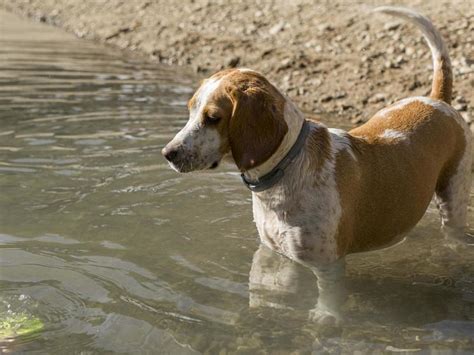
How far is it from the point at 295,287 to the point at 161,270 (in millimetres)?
1074

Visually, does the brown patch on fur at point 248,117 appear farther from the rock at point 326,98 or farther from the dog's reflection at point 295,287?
the rock at point 326,98

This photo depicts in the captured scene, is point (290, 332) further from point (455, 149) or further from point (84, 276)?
point (455, 149)

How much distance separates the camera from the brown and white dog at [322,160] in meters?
4.61

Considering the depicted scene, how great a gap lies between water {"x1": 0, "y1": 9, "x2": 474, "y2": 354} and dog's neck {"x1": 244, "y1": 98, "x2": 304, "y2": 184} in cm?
102

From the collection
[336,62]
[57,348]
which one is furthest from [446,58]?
[336,62]

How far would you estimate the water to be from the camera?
15.8ft

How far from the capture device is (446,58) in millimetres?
6098

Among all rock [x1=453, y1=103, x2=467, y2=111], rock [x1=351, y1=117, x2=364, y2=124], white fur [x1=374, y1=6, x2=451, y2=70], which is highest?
white fur [x1=374, y1=6, x2=451, y2=70]

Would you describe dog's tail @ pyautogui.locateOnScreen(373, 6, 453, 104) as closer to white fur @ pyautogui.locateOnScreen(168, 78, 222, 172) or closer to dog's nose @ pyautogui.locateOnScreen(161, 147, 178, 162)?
white fur @ pyautogui.locateOnScreen(168, 78, 222, 172)

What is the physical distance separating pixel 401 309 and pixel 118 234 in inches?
101

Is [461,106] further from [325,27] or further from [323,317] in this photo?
[323,317]

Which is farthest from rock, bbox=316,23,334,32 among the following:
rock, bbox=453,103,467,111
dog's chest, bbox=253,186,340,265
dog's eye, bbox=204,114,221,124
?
dog's eye, bbox=204,114,221,124

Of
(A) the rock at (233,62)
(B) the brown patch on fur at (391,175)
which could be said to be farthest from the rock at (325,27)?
(B) the brown patch on fur at (391,175)

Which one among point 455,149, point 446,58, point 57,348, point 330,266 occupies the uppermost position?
point 446,58
